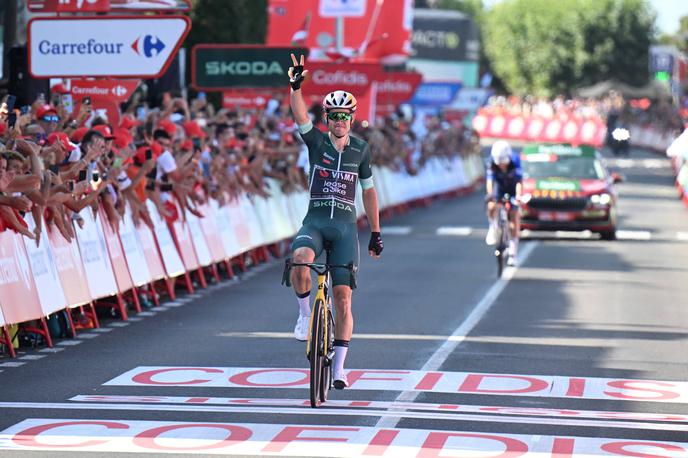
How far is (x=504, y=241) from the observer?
23.5 metres

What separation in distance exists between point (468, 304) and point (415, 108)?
33362 millimetres

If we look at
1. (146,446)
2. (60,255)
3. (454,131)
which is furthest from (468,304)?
(454,131)

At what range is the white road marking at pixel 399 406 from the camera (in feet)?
37.8

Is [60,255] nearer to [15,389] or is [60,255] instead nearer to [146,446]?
[15,389]

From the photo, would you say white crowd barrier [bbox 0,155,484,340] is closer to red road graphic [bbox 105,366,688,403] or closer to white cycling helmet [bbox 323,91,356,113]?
red road graphic [bbox 105,366,688,403]

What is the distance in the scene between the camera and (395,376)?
1324 cm

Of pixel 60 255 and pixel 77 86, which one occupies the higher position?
pixel 77 86

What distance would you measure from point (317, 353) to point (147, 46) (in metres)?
8.74

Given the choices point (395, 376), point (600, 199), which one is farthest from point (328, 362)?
point (600, 199)

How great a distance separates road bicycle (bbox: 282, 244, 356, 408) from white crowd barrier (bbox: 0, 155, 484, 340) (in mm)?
3506

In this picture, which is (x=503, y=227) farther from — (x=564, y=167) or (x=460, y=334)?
(x=564, y=167)

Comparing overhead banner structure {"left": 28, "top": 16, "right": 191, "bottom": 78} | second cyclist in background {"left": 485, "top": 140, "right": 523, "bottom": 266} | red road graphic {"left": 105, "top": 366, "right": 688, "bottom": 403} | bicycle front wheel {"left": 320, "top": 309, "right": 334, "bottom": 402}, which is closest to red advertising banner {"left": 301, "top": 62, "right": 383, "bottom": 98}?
second cyclist in background {"left": 485, "top": 140, "right": 523, "bottom": 266}

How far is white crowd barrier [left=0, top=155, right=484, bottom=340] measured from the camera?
1507 centimetres

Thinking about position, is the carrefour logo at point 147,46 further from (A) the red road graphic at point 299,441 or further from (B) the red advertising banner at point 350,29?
(B) the red advertising banner at point 350,29
